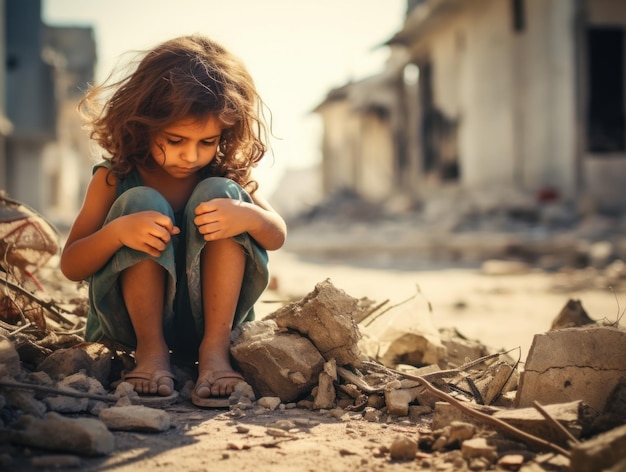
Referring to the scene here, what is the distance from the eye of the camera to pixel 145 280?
196 centimetres

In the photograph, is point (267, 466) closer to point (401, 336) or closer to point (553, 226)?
point (401, 336)

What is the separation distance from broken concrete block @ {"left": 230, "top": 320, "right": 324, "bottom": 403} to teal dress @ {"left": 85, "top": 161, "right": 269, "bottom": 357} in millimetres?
200

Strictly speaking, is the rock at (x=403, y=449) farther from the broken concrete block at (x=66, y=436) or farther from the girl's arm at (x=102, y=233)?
the girl's arm at (x=102, y=233)

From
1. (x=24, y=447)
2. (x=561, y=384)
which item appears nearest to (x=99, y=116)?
(x=24, y=447)

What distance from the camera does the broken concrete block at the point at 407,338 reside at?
2.39m

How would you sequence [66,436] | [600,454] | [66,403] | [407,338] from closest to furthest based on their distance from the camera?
[600,454] → [66,436] → [66,403] → [407,338]

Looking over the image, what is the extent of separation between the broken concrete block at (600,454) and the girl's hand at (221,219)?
44.7 inches

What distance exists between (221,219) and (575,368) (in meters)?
1.11

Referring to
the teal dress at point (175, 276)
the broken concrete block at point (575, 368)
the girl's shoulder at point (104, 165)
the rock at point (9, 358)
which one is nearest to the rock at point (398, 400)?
the broken concrete block at point (575, 368)

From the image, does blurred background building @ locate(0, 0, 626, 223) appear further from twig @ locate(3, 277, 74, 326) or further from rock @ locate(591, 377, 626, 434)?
twig @ locate(3, 277, 74, 326)

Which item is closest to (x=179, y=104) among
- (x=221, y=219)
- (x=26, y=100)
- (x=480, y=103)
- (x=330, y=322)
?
(x=221, y=219)

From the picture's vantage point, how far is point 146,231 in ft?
6.12

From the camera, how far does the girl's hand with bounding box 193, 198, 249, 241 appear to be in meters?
1.92

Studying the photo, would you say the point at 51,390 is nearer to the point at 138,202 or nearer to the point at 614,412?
the point at 138,202
